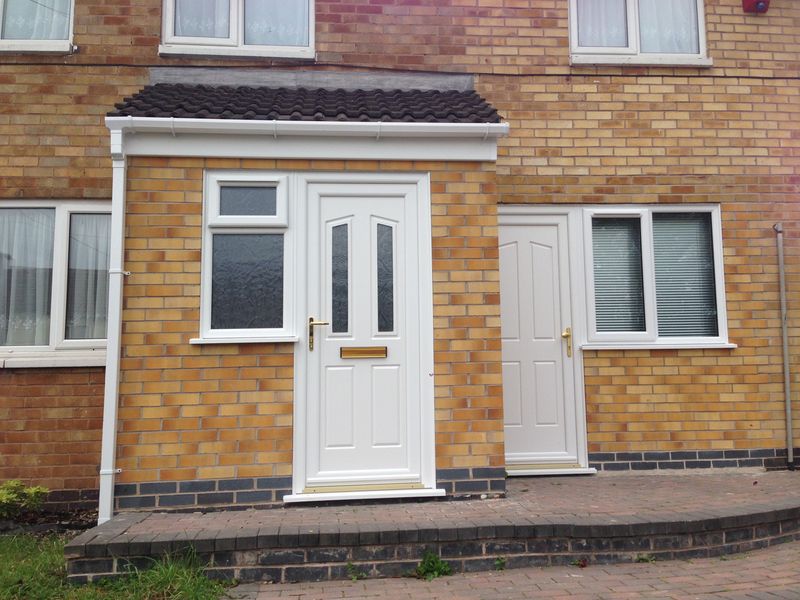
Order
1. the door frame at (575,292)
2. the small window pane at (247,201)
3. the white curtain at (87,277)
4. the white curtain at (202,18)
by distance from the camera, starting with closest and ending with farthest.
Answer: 1. the small window pane at (247,201)
2. the white curtain at (87,277)
3. the door frame at (575,292)
4. the white curtain at (202,18)

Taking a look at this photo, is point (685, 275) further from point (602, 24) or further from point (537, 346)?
point (602, 24)

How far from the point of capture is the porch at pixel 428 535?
12.1ft

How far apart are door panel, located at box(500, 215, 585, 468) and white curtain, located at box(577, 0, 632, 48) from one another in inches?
78.3

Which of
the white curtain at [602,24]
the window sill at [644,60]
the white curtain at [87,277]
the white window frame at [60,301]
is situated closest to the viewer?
the white window frame at [60,301]

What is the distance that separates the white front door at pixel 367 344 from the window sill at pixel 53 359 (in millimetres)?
2128

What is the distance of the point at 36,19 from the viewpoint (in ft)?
19.2

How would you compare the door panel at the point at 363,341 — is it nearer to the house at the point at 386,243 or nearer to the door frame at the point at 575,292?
the house at the point at 386,243

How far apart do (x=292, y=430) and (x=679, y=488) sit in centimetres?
328

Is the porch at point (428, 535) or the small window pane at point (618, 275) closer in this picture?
the porch at point (428, 535)

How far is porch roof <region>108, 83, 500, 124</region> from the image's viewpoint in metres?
4.75

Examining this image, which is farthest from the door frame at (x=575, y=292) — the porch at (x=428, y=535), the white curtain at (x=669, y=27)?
the white curtain at (x=669, y=27)

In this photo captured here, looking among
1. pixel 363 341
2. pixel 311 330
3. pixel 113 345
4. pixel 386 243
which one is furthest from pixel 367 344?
pixel 113 345

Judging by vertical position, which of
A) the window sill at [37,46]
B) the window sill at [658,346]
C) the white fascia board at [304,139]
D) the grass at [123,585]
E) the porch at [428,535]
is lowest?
the grass at [123,585]

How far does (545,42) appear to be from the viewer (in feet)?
20.2
